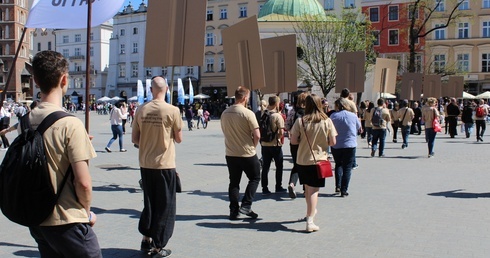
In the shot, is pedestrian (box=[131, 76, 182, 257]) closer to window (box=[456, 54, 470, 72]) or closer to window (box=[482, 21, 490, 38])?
window (box=[456, 54, 470, 72])

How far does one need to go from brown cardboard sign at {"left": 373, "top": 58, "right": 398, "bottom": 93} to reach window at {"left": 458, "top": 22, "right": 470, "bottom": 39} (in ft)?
159

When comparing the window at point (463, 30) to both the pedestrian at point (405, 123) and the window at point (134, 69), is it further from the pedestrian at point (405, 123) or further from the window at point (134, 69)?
the pedestrian at point (405, 123)

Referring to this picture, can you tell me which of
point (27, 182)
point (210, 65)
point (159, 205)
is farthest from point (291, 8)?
point (27, 182)

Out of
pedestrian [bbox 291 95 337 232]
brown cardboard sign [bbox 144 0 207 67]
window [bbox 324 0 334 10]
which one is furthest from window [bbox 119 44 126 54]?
pedestrian [bbox 291 95 337 232]

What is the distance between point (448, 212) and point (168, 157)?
14.9 feet

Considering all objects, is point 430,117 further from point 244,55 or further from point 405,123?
point 244,55

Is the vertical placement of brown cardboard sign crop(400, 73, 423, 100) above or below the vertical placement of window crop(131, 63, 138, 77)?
below

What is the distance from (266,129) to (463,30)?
57.8 metres

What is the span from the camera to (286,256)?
5.68m

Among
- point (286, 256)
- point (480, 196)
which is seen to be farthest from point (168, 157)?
point (480, 196)

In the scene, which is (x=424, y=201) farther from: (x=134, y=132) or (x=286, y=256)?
(x=134, y=132)

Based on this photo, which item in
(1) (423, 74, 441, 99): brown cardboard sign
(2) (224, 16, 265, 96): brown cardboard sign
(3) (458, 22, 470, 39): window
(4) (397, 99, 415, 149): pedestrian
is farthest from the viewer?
(3) (458, 22, 470, 39): window

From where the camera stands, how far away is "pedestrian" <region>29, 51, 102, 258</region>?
10.6 feet

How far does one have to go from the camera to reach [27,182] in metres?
3.05
